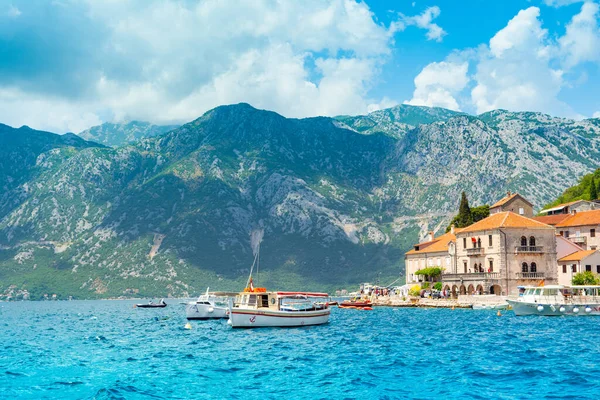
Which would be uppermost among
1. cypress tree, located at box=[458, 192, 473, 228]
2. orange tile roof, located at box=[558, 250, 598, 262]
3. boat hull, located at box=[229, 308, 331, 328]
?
cypress tree, located at box=[458, 192, 473, 228]

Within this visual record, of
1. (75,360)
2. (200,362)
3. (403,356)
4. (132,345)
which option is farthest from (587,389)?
(132,345)

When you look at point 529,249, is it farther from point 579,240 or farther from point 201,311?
point 201,311

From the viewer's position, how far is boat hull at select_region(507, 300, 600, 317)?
245ft

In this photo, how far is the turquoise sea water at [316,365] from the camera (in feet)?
93.8

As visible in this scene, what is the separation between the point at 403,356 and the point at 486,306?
57950mm

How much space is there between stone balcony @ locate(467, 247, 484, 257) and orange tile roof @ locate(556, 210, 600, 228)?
2103 cm

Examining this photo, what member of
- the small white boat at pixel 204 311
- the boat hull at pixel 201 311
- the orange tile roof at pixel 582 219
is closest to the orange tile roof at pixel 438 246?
the orange tile roof at pixel 582 219

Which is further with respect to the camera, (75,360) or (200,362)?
(75,360)

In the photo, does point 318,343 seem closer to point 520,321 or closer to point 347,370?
point 347,370

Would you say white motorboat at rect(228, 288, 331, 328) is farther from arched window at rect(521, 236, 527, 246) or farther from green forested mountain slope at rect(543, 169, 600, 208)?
green forested mountain slope at rect(543, 169, 600, 208)

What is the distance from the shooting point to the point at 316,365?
36.4 metres

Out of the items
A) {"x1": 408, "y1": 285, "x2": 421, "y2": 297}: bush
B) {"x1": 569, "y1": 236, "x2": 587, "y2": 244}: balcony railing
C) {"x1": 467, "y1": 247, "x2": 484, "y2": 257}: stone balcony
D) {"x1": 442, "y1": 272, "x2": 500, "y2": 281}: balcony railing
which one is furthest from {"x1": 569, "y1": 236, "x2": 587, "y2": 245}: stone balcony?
{"x1": 408, "y1": 285, "x2": 421, "y2": 297}: bush

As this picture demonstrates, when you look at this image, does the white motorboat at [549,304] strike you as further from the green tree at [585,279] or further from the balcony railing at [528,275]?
the balcony railing at [528,275]

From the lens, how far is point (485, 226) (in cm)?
10112
